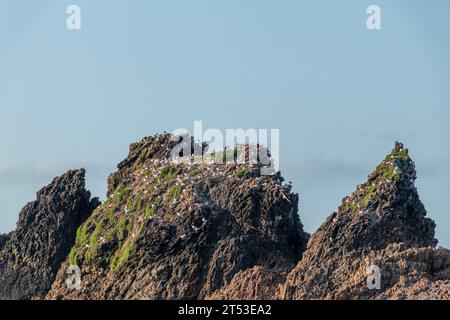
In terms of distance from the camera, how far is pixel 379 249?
121688mm

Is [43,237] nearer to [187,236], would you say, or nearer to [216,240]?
[187,236]

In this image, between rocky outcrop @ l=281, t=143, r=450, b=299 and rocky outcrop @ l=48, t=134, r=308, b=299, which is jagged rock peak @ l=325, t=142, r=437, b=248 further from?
rocky outcrop @ l=48, t=134, r=308, b=299

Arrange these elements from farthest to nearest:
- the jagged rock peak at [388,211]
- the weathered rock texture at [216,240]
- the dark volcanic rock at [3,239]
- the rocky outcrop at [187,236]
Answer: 1. the dark volcanic rock at [3,239]
2. the rocky outcrop at [187,236]
3. the jagged rock peak at [388,211]
4. the weathered rock texture at [216,240]

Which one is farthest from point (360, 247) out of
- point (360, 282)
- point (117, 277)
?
point (117, 277)

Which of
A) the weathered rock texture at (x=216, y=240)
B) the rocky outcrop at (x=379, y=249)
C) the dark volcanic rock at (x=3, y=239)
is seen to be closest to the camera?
the rocky outcrop at (x=379, y=249)

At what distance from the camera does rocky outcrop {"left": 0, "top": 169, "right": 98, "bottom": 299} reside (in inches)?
5022

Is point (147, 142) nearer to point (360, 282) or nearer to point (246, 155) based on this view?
point (246, 155)

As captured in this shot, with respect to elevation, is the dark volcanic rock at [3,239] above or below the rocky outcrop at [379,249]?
above

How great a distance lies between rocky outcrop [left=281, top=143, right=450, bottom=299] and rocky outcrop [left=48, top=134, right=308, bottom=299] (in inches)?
107

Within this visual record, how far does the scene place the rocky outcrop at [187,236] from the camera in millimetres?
123375

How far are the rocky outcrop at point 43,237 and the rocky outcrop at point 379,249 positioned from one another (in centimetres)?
1231

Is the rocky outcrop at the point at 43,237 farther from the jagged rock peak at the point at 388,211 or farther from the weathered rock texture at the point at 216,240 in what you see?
the jagged rock peak at the point at 388,211

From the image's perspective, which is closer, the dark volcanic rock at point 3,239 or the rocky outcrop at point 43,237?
the rocky outcrop at point 43,237

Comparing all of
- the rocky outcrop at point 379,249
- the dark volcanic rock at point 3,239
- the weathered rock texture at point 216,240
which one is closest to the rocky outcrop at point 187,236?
the weathered rock texture at point 216,240
